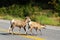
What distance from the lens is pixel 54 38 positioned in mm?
21125

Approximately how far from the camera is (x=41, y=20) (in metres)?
35.1

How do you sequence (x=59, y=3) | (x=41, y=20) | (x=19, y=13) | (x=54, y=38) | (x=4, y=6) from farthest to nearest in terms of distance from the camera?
(x=4, y=6) → (x=59, y=3) → (x=19, y=13) → (x=41, y=20) → (x=54, y=38)

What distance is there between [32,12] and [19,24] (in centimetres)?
2328

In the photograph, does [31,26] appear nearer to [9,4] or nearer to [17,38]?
[17,38]

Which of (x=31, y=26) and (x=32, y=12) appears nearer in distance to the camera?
(x=31, y=26)

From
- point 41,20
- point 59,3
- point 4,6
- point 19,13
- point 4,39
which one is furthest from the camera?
point 4,6

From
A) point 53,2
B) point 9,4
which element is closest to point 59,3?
point 53,2

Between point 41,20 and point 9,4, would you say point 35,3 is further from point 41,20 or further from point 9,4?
point 41,20

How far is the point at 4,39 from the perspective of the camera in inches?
779

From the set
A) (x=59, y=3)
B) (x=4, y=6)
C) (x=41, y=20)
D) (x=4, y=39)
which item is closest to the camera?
(x=4, y=39)

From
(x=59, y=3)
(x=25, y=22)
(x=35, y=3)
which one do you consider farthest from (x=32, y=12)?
(x=25, y=22)

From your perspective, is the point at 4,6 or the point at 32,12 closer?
the point at 32,12

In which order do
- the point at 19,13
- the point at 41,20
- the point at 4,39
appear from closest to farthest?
the point at 4,39 → the point at 41,20 → the point at 19,13

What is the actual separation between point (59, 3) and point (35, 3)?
785 centimetres
